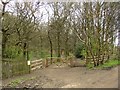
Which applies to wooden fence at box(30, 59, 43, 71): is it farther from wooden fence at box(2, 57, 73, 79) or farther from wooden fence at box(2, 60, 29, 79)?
wooden fence at box(2, 60, 29, 79)

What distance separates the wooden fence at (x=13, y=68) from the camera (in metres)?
10.7

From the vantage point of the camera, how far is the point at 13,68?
11.2 metres

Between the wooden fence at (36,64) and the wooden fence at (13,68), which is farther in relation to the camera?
the wooden fence at (36,64)

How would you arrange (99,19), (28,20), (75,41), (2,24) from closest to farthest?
(2,24)
(99,19)
(28,20)
(75,41)

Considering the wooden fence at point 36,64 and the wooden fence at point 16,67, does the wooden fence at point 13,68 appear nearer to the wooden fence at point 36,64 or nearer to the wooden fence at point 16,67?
the wooden fence at point 16,67

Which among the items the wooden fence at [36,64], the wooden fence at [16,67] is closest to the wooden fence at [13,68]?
the wooden fence at [16,67]

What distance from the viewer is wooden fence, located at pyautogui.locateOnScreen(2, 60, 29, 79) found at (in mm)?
10727

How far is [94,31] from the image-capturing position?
43.0ft

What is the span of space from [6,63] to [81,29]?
212 inches

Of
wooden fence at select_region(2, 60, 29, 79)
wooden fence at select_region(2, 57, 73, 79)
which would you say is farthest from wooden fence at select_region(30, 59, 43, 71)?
wooden fence at select_region(2, 60, 29, 79)

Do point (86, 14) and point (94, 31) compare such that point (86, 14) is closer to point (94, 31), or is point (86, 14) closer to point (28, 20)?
point (94, 31)

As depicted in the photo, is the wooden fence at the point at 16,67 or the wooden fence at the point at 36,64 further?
the wooden fence at the point at 36,64

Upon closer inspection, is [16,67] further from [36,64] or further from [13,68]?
[36,64]

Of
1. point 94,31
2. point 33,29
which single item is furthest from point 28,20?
point 94,31
